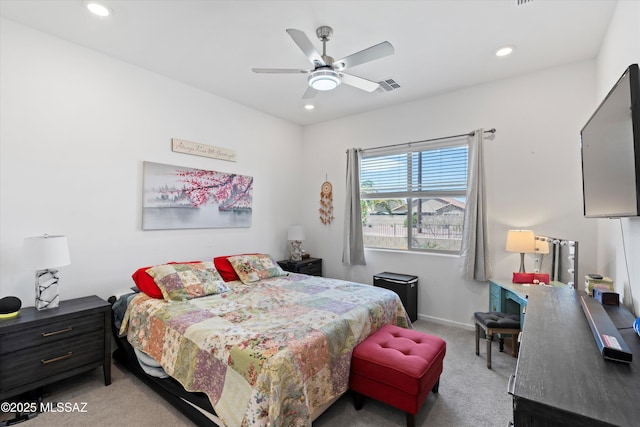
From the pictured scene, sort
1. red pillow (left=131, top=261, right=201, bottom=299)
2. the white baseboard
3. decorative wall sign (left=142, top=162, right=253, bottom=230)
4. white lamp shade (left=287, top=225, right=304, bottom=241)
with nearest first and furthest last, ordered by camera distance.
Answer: red pillow (left=131, top=261, right=201, bottom=299), decorative wall sign (left=142, top=162, right=253, bottom=230), the white baseboard, white lamp shade (left=287, top=225, right=304, bottom=241)

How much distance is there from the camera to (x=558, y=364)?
1015mm

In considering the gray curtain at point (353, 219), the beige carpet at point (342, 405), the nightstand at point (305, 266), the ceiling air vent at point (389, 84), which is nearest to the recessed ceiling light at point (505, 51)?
the ceiling air vent at point (389, 84)

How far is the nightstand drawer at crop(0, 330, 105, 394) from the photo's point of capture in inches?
79.6

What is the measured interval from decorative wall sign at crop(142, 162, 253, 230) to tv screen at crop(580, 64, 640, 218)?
3643 millimetres

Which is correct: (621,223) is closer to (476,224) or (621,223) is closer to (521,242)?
(521,242)

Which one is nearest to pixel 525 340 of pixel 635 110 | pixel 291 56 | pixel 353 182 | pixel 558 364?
pixel 558 364

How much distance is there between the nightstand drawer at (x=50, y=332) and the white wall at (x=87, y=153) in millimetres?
507

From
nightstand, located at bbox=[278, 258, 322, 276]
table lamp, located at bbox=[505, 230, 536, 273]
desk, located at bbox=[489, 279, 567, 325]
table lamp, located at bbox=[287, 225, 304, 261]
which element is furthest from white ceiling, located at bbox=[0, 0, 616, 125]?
nightstand, located at bbox=[278, 258, 322, 276]

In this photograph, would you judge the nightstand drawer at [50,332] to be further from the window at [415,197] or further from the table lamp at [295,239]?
the window at [415,197]

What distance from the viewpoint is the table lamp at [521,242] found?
3035 mm

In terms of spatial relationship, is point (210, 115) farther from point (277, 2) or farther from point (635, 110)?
point (635, 110)

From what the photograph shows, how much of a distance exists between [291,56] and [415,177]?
2.30m

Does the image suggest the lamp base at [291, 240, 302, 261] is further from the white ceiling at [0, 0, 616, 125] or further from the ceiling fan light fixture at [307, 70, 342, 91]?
the ceiling fan light fixture at [307, 70, 342, 91]

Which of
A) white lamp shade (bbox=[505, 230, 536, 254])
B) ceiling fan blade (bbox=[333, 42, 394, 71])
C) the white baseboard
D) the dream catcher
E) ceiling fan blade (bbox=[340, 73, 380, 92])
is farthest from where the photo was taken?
the dream catcher
